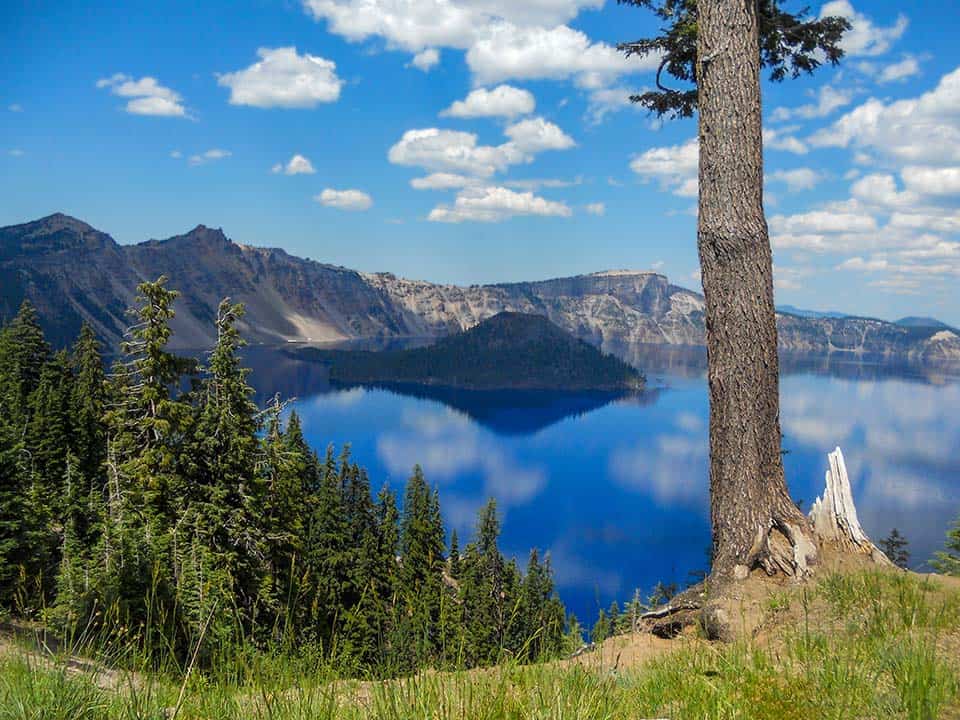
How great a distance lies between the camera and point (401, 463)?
95375 mm

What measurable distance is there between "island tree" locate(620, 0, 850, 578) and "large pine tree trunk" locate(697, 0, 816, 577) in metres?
0.01

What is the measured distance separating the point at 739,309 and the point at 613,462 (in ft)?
325

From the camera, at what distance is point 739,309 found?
267 inches

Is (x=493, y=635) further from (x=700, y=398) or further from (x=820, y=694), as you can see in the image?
(x=700, y=398)

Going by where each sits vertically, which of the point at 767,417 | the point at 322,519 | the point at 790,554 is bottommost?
the point at 322,519

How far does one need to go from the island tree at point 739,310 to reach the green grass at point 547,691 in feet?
8.76

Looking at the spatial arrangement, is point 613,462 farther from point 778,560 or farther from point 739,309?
point 739,309

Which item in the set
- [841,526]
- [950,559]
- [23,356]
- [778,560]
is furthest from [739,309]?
[23,356]

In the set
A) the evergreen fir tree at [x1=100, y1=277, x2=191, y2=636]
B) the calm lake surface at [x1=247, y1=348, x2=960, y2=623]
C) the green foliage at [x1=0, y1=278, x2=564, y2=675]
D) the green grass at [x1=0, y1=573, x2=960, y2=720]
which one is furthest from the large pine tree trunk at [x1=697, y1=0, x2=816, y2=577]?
the calm lake surface at [x1=247, y1=348, x2=960, y2=623]

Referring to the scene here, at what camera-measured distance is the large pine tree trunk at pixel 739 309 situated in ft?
22.0

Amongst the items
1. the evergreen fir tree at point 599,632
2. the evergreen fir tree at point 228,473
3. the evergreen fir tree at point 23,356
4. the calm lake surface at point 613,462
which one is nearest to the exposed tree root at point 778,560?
the evergreen fir tree at point 599,632

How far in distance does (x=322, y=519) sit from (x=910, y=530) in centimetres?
6193

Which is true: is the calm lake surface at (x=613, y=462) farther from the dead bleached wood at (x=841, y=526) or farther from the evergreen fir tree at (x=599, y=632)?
the dead bleached wood at (x=841, y=526)

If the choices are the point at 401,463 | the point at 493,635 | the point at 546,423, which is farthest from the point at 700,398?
the point at 493,635
